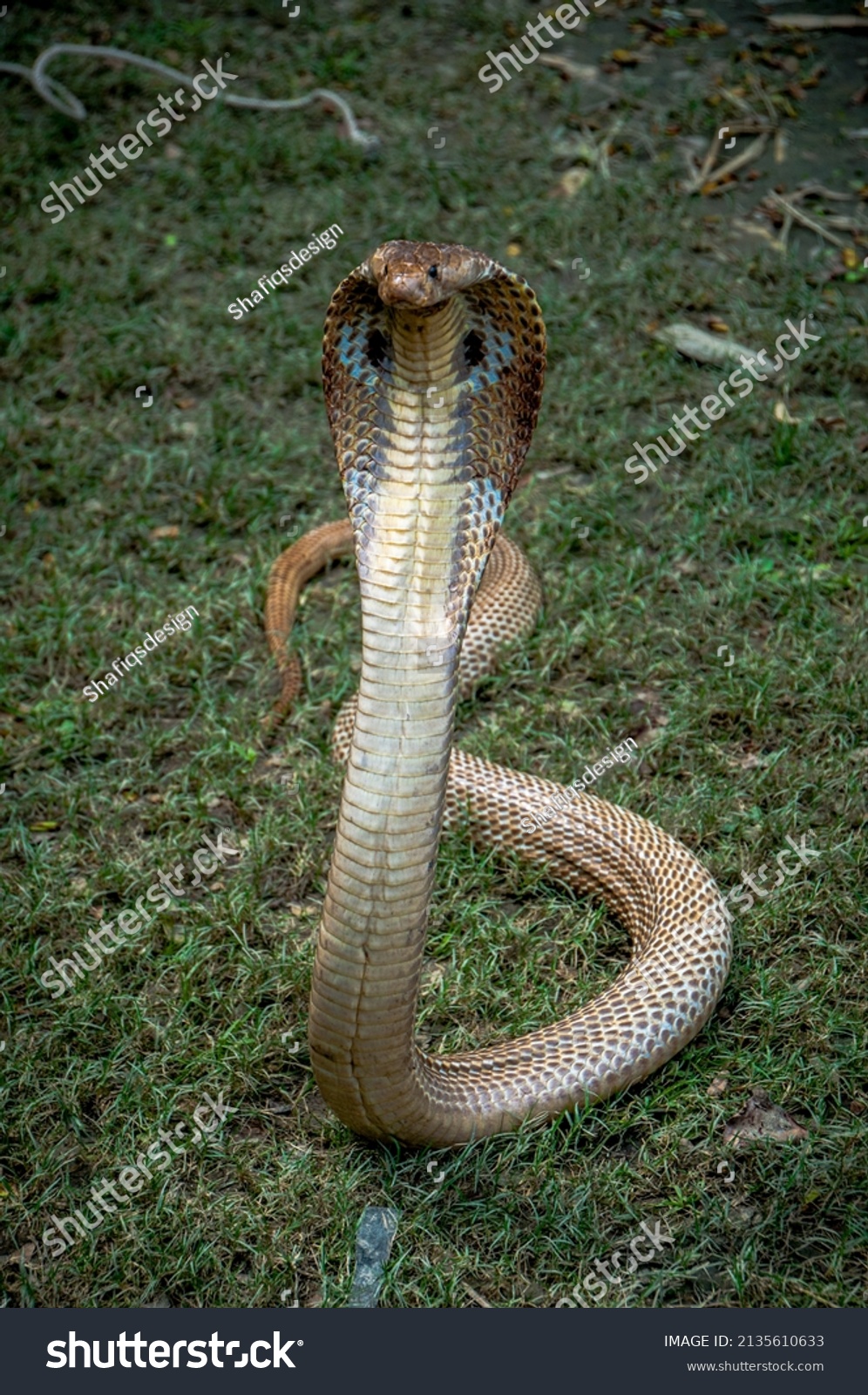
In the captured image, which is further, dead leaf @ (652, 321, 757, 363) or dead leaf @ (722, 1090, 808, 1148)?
dead leaf @ (652, 321, 757, 363)

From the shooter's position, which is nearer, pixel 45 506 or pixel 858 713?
pixel 858 713

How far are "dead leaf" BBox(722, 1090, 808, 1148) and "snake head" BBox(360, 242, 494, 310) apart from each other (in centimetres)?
217

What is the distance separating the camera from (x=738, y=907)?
164 inches

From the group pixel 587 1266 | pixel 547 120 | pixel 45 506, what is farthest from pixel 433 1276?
pixel 547 120

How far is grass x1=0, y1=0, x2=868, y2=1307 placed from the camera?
3381 mm

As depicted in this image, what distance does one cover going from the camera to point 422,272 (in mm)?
2576

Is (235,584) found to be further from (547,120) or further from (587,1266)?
(547,120)

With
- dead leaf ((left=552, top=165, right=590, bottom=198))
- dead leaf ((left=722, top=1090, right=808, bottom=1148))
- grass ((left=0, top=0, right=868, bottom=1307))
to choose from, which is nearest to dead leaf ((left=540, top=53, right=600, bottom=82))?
grass ((left=0, top=0, right=868, bottom=1307))

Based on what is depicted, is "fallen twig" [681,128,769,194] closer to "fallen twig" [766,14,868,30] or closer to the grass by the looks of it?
the grass

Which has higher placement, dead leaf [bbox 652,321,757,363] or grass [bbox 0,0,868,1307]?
dead leaf [bbox 652,321,757,363]

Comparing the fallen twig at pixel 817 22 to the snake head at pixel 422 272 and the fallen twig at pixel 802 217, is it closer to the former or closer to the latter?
the fallen twig at pixel 802 217

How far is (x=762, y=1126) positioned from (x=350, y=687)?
2248mm

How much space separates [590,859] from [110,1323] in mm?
1886

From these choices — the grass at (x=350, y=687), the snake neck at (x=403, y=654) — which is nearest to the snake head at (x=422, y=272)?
the snake neck at (x=403, y=654)
